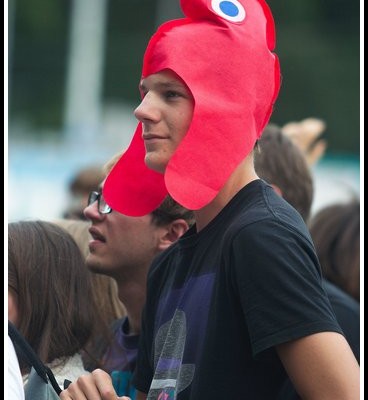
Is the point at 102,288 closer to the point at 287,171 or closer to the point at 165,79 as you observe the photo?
the point at 287,171

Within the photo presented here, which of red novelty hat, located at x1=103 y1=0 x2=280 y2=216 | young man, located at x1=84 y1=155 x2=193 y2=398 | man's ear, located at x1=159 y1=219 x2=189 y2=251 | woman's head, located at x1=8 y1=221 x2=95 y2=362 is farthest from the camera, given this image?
man's ear, located at x1=159 y1=219 x2=189 y2=251

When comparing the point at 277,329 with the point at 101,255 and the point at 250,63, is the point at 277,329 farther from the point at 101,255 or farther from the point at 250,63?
the point at 101,255

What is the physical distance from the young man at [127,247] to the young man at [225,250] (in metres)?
0.63

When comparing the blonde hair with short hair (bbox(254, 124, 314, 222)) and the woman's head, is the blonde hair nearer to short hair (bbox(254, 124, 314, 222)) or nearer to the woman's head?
the woman's head

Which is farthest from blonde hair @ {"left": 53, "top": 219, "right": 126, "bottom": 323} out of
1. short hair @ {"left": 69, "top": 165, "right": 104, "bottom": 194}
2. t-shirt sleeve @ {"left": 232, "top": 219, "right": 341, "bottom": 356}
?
short hair @ {"left": 69, "top": 165, "right": 104, "bottom": 194}

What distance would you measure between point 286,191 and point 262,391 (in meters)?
2.22

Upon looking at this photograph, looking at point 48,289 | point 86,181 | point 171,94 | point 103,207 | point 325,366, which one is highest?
point 171,94

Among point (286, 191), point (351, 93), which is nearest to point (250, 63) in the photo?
point (286, 191)

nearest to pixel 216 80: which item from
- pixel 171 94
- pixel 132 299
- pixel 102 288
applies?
pixel 171 94

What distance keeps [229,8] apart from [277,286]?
781mm

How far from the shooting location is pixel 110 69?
83.1ft

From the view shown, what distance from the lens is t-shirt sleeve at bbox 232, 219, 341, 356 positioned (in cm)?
238

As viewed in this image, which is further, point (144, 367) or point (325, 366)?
point (144, 367)

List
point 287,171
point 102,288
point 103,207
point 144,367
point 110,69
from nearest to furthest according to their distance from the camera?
point 144,367
point 103,207
point 102,288
point 287,171
point 110,69
